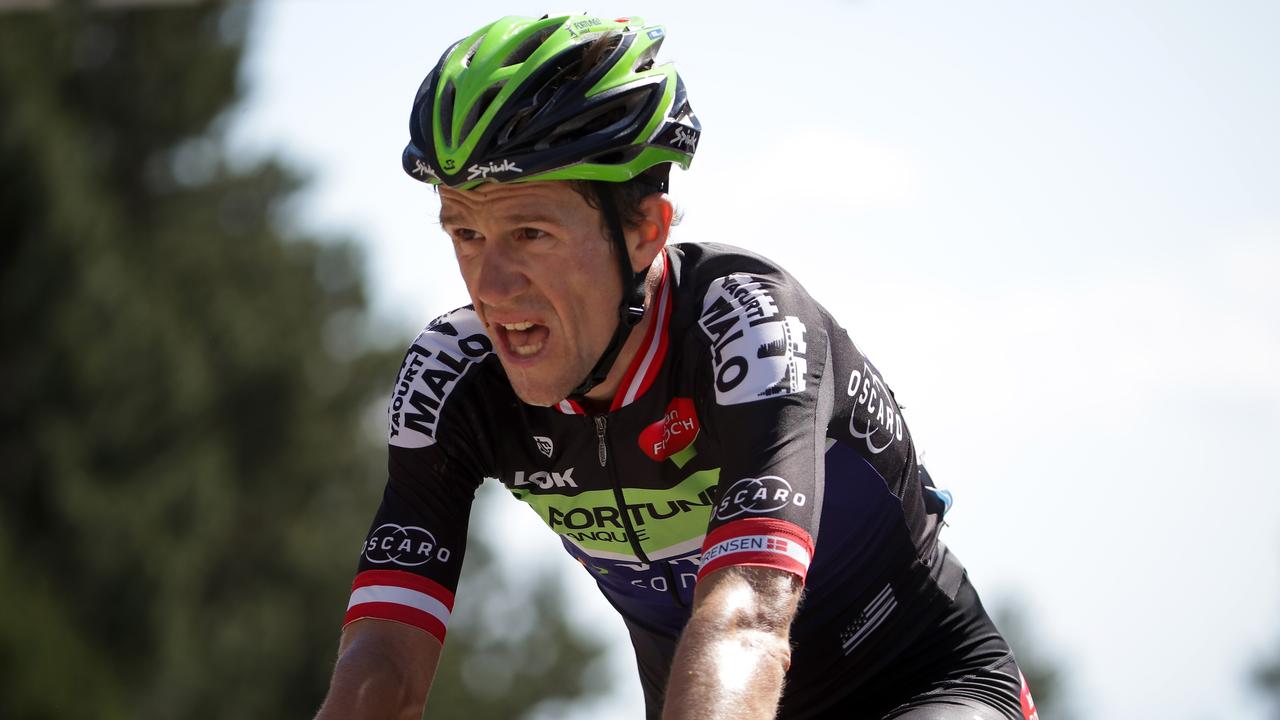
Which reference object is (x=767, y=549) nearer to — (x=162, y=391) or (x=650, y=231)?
(x=650, y=231)

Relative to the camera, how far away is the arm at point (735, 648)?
3.88 metres

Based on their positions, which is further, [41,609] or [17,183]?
[17,183]

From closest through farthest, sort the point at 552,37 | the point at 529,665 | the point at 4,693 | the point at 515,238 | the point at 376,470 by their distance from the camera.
A: the point at 515,238, the point at 552,37, the point at 4,693, the point at 376,470, the point at 529,665

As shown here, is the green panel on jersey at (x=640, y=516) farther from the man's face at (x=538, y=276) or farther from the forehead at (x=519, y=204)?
the forehead at (x=519, y=204)

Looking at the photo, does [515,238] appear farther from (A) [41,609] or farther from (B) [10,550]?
(B) [10,550]

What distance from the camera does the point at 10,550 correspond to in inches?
1433

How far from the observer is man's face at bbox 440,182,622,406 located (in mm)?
4633

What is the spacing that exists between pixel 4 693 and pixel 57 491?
1389 cm

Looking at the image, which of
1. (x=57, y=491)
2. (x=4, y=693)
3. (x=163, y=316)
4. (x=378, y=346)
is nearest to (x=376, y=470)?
(x=378, y=346)

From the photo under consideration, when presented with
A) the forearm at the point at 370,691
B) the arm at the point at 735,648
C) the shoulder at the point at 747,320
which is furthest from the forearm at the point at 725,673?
the forearm at the point at 370,691

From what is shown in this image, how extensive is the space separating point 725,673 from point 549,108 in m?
1.74

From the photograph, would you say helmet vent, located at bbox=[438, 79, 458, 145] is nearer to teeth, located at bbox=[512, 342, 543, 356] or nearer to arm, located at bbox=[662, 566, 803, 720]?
teeth, located at bbox=[512, 342, 543, 356]

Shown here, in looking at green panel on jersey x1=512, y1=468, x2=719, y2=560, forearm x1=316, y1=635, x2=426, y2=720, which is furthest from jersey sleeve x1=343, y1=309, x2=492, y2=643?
green panel on jersey x1=512, y1=468, x2=719, y2=560

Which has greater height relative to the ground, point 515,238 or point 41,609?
point 41,609
